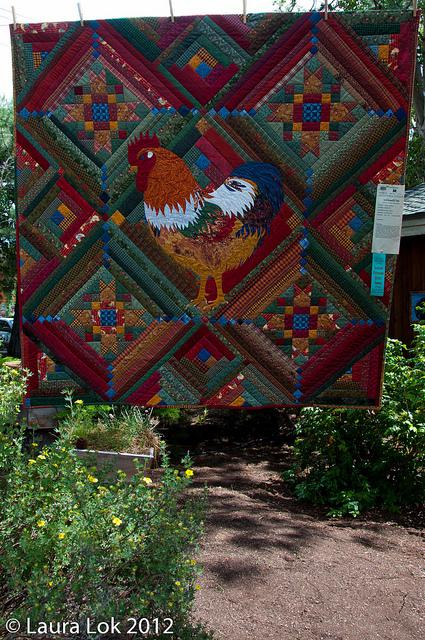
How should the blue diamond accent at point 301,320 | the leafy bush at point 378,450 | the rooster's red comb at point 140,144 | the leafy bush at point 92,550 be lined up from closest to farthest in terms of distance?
the leafy bush at point 92,550 < the rooster's red comb at point 140,144 < the blue diamond accent at point 301,320 < the leafy bush at point 378,450

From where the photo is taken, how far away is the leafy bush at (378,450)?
441cm

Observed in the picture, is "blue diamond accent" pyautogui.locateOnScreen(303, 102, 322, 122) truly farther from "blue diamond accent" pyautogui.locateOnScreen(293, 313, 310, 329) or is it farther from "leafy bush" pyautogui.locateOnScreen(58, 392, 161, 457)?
"leafy bush" pyautogui.locateOnScreen(58, 392, 161, 457)

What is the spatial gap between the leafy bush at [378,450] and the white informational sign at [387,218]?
1987mm

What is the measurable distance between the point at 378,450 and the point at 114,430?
7.57 ft

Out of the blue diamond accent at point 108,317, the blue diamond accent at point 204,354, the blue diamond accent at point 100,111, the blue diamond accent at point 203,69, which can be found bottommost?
the blue diamond accent at point 204,354

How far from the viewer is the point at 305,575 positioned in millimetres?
3094

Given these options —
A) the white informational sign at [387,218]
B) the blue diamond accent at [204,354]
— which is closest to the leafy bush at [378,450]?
the white informational sign at [387,218]

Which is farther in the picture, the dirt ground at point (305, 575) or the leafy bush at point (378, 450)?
the leafy bush at point (378, 450)

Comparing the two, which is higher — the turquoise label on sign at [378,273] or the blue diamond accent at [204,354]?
the turquoise label on sign at [378,273]

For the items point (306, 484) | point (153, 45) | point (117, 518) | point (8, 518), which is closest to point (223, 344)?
point (117, 518)

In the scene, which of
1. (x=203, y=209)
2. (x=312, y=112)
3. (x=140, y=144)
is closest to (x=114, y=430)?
(x=203, y=209)

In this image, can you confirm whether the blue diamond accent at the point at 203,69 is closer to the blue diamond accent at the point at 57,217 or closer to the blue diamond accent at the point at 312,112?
the blue diamond accent at the point at 312,112

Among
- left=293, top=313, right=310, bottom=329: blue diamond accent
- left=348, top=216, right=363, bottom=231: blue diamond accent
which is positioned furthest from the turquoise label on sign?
left=293, top=313, right=310, bottom=329: blue diamond accent

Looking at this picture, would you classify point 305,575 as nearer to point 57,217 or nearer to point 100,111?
point 57,217
